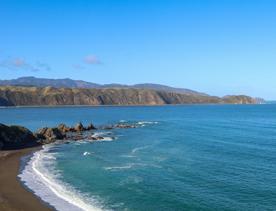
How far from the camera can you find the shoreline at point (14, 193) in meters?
37.9

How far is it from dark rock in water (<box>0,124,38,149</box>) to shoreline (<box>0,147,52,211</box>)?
12.7 m

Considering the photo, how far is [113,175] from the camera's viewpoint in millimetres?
50188

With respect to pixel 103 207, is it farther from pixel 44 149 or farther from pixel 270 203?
pixel 44 149

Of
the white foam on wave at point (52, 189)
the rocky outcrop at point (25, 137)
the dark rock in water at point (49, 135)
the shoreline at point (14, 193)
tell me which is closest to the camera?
the shoreline at point (14, 193)

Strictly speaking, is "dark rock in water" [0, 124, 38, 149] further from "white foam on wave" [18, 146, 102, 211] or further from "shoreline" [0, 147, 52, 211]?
"white foam on wave" [18, 146, 102, 211]

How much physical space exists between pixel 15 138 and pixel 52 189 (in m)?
38.4

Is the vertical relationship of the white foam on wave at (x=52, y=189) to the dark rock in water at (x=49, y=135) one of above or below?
below

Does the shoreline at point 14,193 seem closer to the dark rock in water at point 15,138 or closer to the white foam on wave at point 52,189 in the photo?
the white foam on wave at point 52,189

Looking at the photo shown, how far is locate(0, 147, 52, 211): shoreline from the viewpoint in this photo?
124 feet

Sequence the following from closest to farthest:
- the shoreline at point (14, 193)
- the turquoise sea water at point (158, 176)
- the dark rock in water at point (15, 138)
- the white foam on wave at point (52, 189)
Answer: the shoreline at point (14, 193), the white foam on wave at point (52, 189), the turquoise sea water at point (158, 176), the dark rock in water at point (15, 138)

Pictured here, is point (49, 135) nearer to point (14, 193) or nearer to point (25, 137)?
point (25, 137)

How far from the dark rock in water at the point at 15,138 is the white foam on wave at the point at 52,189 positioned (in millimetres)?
16258

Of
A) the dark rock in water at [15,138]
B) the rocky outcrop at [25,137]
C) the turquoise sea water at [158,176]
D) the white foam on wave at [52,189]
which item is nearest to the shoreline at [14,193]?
the white foam on wave at [52,189]

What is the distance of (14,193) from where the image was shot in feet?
141
